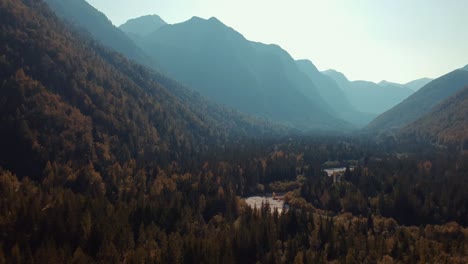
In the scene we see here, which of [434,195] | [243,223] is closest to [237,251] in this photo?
[243,223]

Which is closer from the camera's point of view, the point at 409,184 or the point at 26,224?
the point at 26,224

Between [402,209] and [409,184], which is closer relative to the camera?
[402,209]

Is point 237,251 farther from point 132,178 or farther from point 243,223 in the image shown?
point 132,178

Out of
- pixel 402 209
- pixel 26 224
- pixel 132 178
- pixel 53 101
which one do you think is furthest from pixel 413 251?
Result: pixel 53 101

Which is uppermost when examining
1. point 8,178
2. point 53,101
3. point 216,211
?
point 53,101

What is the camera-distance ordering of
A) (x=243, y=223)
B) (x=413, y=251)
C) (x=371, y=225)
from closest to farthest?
(x=413, y=251), (x=243, y=223), (x=371, y=225)

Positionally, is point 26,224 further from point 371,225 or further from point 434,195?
point 434,195

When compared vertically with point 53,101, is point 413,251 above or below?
below

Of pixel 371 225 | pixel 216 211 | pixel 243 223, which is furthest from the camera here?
pixel 216 211

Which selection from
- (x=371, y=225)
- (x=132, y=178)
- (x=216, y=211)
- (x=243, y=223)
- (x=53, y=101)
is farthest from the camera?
(x=53, y=101)
